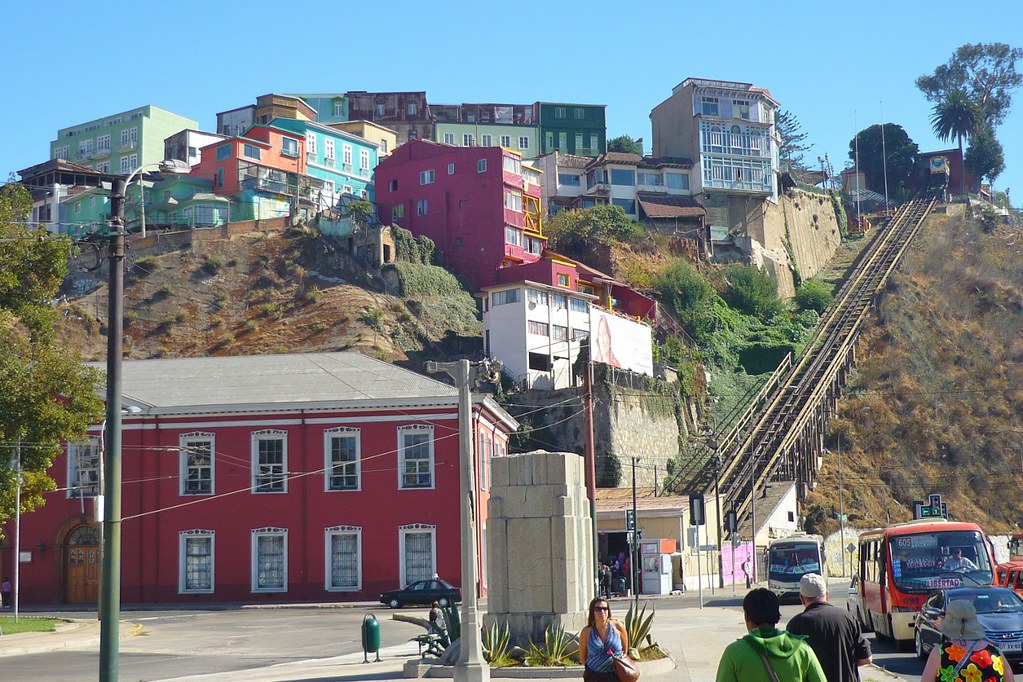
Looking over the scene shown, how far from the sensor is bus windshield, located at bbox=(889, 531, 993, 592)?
82.5ft

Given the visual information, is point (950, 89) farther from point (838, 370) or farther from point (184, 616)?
point (184, 616)

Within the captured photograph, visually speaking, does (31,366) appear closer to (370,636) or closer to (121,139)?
(370,636)

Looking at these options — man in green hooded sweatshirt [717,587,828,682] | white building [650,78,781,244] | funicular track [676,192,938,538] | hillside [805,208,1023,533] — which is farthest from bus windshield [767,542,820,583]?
white building [650,78,781,244]

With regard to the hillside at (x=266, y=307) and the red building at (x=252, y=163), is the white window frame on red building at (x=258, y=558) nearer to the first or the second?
the hillside at (x=266, y=307)

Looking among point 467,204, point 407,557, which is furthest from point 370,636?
point 467,204

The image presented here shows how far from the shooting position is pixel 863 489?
83500mm

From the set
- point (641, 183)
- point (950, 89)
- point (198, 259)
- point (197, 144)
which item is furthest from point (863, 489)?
point (950, 89)

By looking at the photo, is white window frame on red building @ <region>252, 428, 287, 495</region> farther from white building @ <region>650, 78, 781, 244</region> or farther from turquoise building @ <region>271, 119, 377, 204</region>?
white building @ <region>650, 78, 781, 244</region>

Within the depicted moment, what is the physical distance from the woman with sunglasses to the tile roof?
319 feet

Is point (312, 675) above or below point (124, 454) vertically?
below

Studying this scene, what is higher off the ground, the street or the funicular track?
the funicular track

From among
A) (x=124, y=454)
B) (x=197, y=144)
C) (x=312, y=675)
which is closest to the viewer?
(x=312, y=675)

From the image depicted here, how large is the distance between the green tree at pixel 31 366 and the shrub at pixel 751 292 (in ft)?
259

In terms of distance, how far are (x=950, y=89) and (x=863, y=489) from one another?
84.7 meters
